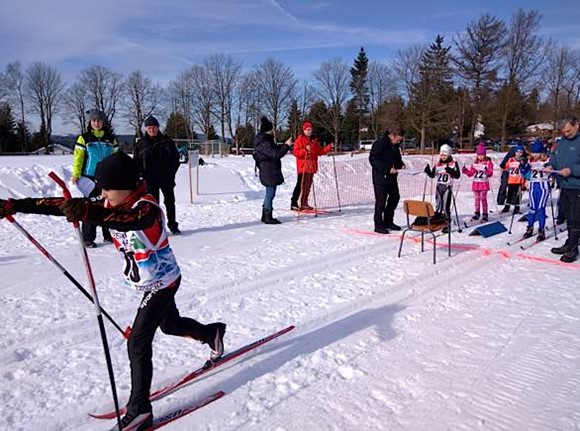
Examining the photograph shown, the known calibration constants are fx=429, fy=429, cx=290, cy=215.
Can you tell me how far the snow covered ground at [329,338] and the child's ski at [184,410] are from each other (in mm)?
72

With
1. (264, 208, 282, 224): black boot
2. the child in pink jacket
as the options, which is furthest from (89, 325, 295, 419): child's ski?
the child in pink jacket

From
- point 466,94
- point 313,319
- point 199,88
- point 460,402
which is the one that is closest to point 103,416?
point 313,319

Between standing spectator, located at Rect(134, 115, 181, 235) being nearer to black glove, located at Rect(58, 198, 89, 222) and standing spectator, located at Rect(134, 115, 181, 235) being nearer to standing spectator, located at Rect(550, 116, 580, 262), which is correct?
black glove, located at Rect(58, 198, 89, 222)

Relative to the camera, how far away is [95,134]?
640cm

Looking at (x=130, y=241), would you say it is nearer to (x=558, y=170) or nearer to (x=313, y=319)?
(x=313, y=319)

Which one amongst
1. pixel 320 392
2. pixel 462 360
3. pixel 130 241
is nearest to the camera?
pixel 130 241

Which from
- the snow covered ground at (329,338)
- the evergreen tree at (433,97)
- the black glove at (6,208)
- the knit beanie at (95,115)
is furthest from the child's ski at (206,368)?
the evergreen tree at (433,97)

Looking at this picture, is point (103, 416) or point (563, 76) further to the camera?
point (563, 76)

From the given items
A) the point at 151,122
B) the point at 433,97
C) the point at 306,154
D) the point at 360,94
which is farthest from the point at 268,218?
the point at 360,94

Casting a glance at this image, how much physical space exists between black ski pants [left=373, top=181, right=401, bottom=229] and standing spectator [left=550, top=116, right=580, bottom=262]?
274 centimetres

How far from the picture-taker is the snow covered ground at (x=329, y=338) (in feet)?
9.45

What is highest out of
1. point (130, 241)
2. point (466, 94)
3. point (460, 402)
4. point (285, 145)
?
point (466, 94)

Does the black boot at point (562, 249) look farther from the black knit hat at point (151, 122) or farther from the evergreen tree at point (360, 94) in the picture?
the evergreen tree at point (360, 94)

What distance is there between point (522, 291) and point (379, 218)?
332 cm
